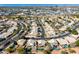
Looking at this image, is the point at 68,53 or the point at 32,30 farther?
the point at 32,30

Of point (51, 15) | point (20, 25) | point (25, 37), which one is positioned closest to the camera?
point (25, 37)

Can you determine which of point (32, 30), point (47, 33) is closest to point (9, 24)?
point (32, 30)

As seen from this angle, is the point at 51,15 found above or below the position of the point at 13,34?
above

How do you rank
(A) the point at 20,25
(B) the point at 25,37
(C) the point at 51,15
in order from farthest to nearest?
(C) the point at 51,15 < (A) the point at 20,25 < (B) the point at 25,37
